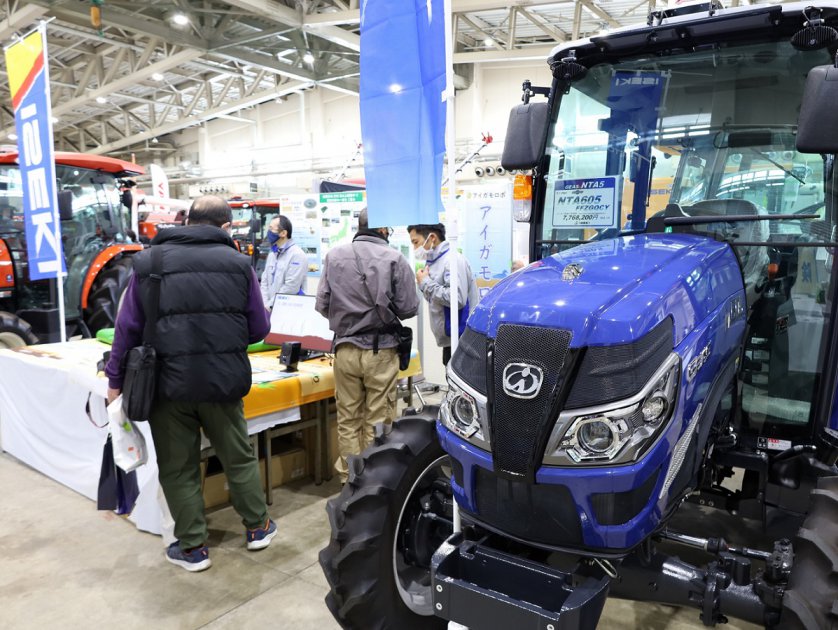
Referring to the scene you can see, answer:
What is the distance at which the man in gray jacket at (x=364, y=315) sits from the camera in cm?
371

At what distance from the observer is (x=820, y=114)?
1902 millimetres

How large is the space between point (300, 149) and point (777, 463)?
16.5 m

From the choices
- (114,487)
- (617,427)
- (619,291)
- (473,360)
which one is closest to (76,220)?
(114,487)

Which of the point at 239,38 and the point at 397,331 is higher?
the point at 239,38

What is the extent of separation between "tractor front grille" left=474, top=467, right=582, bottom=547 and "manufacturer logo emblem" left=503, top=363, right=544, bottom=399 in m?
0.24

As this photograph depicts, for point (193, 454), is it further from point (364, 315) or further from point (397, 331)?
point (397, 331)

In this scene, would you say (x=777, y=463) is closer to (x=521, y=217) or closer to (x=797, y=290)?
(x=797, y=290)

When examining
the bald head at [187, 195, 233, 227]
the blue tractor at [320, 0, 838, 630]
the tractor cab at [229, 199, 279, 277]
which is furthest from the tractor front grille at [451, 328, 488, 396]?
the tractor cab at [229, 199, 279, 277]

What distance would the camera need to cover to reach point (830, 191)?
2238 mm

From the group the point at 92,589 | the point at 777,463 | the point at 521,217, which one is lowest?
the point at 92,589

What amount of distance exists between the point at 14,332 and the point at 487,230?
4458mm

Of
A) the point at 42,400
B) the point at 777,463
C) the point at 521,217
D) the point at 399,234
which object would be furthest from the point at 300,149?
the point at 777,463

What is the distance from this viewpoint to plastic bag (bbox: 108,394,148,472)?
305 cm

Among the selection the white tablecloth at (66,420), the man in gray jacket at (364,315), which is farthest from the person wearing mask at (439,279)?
the white tablecloth at (66,420)
